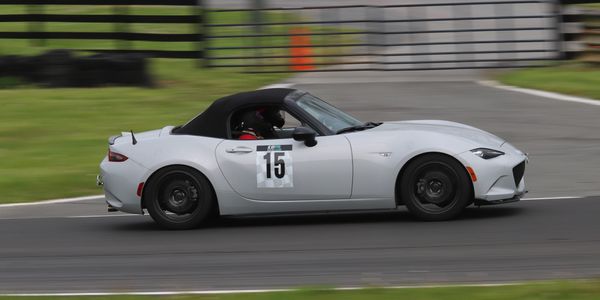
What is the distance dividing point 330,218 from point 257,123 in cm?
113

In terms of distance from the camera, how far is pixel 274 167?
941 cm

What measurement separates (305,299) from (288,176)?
9.06 ft

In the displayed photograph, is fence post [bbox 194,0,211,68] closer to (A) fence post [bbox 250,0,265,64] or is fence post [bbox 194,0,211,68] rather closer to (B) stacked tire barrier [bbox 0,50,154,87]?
(A) fence post [bbox 250,0,265,64]

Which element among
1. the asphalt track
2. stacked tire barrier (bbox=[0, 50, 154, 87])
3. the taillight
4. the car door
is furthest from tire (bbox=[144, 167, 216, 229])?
stacked tire barrier (bbox=[0, 50, 154, 87])

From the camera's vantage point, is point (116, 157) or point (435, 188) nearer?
point (435, 188)

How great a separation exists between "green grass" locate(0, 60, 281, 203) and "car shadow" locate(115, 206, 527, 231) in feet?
7.75

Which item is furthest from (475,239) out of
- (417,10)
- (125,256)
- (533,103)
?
(417,10)

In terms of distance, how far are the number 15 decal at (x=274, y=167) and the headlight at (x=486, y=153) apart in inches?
63.1

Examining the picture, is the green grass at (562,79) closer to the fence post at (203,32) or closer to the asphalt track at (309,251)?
the fence post at (203,32)

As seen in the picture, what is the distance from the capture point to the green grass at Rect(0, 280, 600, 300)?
6480 millimetres

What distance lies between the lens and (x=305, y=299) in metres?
6.70

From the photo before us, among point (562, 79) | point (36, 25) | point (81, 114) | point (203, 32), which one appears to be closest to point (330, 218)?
point (81, 114)

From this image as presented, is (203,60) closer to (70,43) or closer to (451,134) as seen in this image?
(70,43)

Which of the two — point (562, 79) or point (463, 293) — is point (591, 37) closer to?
point (562, 79)
